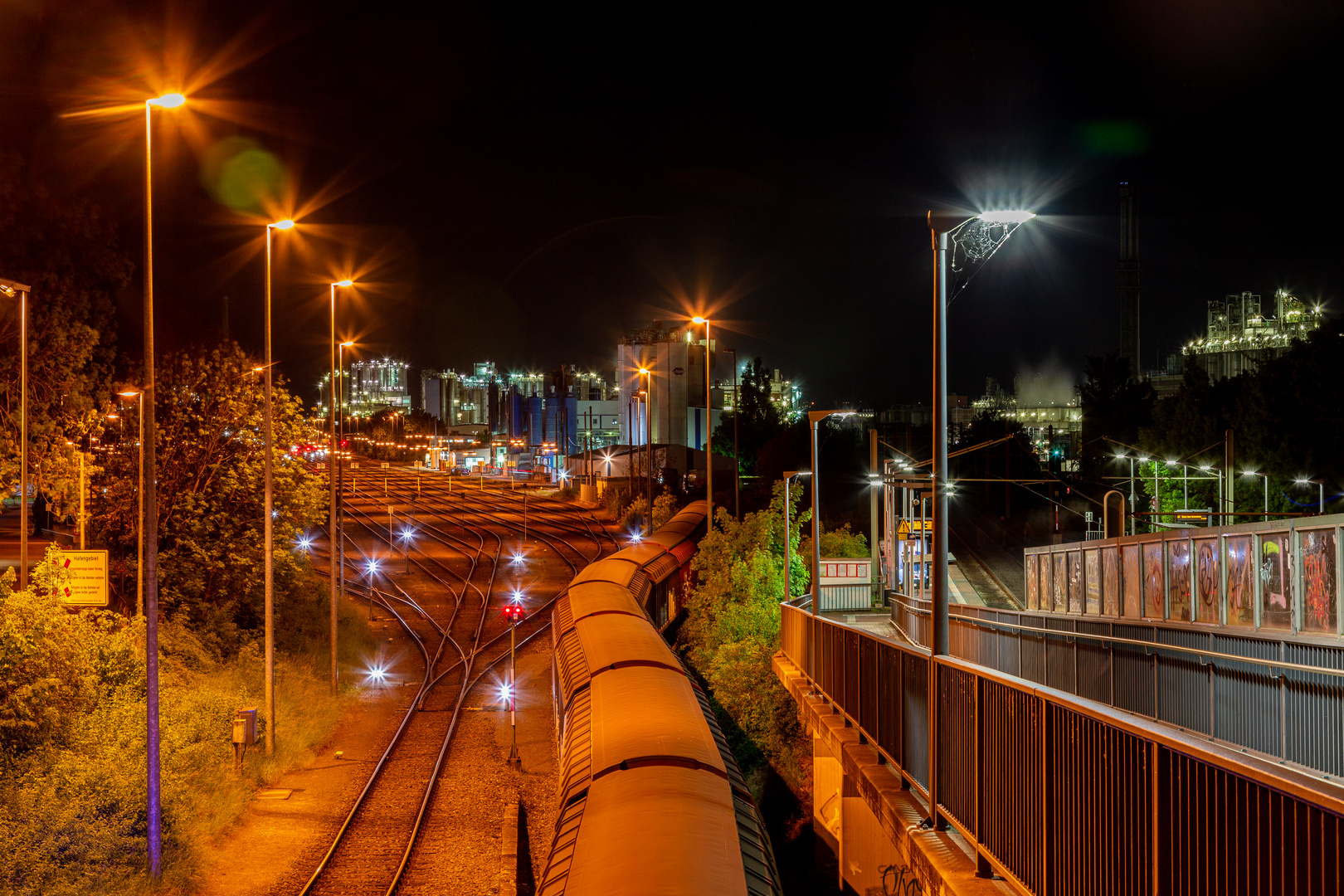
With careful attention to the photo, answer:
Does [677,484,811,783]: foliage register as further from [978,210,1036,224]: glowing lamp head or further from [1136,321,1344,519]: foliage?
[1136,321,1344,519]: foliage

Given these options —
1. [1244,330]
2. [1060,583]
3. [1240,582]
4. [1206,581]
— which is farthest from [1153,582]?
[1244,330]

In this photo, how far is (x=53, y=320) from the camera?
25797 millimetres

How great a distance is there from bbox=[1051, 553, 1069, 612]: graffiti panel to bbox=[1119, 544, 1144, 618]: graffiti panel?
4.12 metres

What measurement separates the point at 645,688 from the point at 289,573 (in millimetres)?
20462

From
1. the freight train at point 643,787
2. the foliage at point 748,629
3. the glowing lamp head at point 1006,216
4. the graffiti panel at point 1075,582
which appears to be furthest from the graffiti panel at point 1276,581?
the foliage at point 748,629

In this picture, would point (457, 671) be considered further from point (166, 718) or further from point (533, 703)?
point (166, 718)

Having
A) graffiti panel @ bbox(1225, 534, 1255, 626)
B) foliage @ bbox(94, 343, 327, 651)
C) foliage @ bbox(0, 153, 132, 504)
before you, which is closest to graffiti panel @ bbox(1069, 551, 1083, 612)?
graffiti panel @ bbox(1225, 534, 1255, 626)

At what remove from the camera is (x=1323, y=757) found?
8.32 m

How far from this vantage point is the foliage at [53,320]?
25016mm

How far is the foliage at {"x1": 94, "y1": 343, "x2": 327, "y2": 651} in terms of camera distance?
26.0m

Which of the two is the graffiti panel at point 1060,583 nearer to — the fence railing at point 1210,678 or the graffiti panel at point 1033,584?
the graffiti panel at point 1033,584

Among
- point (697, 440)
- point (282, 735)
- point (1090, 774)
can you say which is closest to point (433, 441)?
point (697, 440)

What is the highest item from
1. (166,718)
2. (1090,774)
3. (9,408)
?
(9,408)

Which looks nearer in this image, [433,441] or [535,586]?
[535,586]
